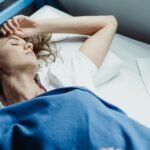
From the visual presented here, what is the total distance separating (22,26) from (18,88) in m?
0.32

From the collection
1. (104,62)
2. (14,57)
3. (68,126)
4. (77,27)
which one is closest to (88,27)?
(77,27)

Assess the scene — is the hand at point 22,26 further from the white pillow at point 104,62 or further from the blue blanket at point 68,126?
the blue blanket at point 68,126

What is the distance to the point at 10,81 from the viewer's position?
4.14 feet

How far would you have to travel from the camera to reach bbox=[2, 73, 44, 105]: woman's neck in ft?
4.08

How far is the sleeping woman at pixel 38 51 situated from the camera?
125cm

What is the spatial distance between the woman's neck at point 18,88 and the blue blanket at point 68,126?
208 mm

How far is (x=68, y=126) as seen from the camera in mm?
970

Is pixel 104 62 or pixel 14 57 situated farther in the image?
pixel 104 62

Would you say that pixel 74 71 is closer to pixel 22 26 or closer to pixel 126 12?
pixel 22 26

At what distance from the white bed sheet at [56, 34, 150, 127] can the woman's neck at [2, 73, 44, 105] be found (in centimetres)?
24

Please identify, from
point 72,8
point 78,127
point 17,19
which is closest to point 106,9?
point 72,8

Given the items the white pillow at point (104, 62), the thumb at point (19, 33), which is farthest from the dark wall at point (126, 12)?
the thumb at point (19, 33)

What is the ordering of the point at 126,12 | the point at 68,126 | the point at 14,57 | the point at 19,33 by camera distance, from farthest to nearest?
the point at 126,12 → the point at 19,33 → the point at 14,57 → the point at 68,126

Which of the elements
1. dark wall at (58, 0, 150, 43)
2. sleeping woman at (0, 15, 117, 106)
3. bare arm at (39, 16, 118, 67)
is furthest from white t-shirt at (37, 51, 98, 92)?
dark wall at (58, 0, 150, 43)
